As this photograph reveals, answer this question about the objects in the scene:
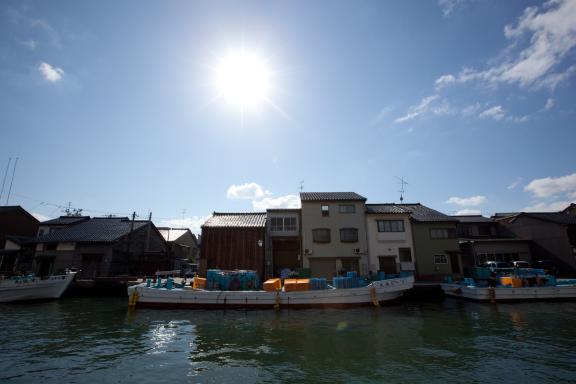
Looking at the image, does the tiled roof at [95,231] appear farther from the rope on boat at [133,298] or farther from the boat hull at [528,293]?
the boat hull at [528,293]

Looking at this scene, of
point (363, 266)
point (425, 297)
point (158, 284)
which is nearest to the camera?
point (158, 284)

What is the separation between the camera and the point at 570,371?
8781 mm

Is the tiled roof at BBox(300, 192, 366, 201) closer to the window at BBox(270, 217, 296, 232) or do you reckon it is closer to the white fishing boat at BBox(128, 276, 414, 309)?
the window at BBox(270, 217, 296, 232)

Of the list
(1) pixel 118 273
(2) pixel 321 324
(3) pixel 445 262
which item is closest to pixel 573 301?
(3) pixel 445 262

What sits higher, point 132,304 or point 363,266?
point 363,266

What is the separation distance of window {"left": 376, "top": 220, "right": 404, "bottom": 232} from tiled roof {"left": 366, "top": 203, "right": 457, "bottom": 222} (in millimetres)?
1211

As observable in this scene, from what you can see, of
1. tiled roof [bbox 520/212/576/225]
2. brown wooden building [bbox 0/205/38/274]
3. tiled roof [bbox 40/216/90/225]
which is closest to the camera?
tiled roof [bbox 520/212/576/225]

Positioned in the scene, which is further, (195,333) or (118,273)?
(118,273)

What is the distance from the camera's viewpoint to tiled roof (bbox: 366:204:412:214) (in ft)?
107

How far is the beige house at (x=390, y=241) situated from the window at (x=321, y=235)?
488 centimetres

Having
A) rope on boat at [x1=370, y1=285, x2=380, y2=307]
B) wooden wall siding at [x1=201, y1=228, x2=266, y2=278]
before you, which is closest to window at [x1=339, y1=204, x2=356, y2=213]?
wooden wall siding at [x1=201, y1=228, x2=266, y2=278]

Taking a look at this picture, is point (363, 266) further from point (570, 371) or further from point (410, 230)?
point (570, 371)

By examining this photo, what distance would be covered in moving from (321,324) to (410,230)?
68.8 feet

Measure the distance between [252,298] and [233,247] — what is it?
11074 mm
